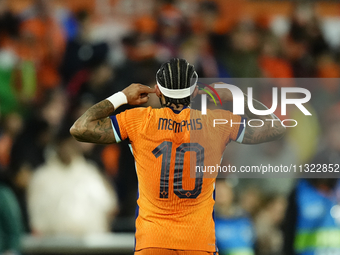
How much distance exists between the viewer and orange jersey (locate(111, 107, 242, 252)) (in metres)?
3.14

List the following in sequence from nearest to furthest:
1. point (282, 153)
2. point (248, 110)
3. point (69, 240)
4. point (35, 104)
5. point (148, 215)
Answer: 1. point (148, 215)
2. point (248, 110)
3. point (69, 240)
4. point (282, 153)
5. point (35, 104)

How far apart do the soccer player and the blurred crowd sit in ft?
7.20

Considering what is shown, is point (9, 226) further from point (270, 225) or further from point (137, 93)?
point (270, 225)

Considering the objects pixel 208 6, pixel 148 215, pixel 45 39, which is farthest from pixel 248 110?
pixel 45 39

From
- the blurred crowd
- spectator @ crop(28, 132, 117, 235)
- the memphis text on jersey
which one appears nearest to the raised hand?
the memphis text on jersey

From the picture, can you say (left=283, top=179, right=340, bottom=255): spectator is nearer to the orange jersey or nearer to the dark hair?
the orange jersey

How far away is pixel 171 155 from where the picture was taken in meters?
3.17

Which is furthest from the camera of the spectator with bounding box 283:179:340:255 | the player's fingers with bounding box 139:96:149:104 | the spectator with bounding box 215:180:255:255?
the spectator with bounding box 283:179:340:255

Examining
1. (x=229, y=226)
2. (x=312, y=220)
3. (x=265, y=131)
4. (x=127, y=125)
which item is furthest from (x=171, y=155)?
(x=312, y=220)

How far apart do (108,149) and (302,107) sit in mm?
2797

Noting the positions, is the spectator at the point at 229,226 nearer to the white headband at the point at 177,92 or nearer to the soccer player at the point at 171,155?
the soccer player at the point at 171,155

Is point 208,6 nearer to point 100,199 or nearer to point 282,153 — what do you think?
point 282,153

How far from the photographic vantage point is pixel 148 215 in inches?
125

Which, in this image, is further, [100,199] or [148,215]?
[100,199]
